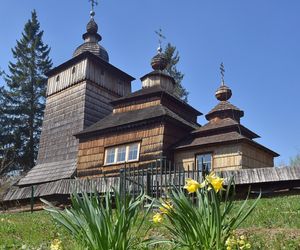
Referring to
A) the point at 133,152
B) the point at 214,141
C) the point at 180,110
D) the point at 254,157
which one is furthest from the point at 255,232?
the point at 180,110

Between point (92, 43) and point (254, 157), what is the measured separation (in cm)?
1993

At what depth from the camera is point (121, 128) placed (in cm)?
2505

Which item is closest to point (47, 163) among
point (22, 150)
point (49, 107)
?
point (49, 107)

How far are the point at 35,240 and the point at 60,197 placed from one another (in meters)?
9.89

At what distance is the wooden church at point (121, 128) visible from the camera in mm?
22547

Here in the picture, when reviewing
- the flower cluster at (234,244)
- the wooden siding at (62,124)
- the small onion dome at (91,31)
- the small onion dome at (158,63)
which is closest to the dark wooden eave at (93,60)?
the wooden siding at (62,124)

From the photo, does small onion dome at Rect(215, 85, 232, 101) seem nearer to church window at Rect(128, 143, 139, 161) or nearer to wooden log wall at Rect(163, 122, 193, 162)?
wooden log wall at Rect(163, 122, 193, 162)

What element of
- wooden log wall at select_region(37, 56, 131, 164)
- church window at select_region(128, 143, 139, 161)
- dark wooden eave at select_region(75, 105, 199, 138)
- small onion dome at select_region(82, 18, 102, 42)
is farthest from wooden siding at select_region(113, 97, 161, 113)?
small onion dome at select_region(82, 18, 102, 42)

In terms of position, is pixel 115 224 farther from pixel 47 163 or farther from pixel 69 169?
pixel 47 163

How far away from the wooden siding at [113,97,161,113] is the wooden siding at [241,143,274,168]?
6.98 metres

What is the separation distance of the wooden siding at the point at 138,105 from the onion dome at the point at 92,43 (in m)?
7.65

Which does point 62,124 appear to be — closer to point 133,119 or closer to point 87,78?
point 87,78

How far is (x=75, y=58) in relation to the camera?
108 feet

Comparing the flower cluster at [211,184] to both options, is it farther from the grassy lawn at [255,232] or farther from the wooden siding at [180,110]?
the wooden siding at [180,110]
